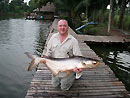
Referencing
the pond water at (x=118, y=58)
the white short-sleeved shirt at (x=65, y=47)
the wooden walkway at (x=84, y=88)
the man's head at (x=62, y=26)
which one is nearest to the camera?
the man's head at (x=62, y=26)

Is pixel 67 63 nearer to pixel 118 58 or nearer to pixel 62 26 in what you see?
pixel 62 26

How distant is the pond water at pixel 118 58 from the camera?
789 centimetres

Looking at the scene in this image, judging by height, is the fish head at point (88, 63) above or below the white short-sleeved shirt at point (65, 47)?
below

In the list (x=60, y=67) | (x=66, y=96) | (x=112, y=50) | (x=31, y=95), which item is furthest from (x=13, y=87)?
(x=112, y=50)

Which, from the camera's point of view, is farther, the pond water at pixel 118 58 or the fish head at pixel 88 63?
the pond water at pixel 118 58

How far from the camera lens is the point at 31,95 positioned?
13.3 feet

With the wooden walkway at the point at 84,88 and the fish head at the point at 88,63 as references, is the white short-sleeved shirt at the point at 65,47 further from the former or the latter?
the wooden walkway at the point at 84,88

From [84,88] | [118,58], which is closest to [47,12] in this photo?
[118,58]

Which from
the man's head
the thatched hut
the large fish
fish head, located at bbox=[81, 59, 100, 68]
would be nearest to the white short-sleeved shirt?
the man's head

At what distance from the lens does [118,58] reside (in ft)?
34.6

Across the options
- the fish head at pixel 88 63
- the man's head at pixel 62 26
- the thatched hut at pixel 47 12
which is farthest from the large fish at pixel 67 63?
the thatched hut at pixel 47 12

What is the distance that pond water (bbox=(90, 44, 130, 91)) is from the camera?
7.89 m

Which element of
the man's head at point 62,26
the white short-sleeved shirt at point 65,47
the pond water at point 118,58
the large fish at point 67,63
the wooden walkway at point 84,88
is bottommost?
Result: the pond water at point 118,58

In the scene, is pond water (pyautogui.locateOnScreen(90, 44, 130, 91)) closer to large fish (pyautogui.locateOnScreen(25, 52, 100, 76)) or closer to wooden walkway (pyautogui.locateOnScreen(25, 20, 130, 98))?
wooden walkway (pyautogui.locateOnScreen(25, 20, 130, 98))
